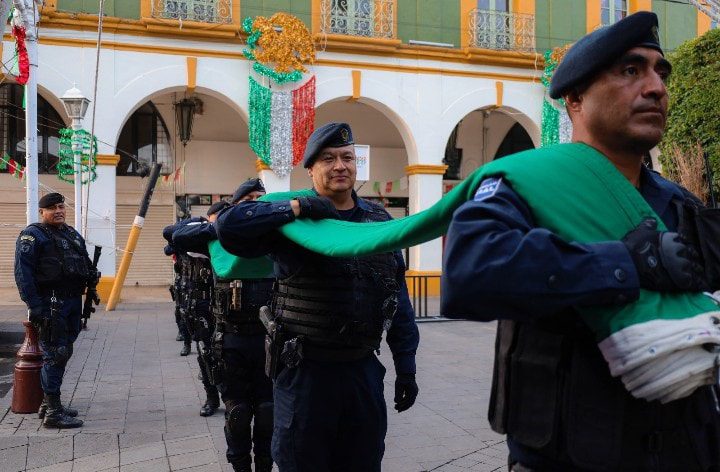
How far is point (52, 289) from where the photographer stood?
607 centimetres

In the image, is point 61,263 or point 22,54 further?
point 22,54

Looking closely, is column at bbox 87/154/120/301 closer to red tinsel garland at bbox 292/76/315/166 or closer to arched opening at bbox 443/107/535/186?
red tinsel garland at bbox 292/76/315/166

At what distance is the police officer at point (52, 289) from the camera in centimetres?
582

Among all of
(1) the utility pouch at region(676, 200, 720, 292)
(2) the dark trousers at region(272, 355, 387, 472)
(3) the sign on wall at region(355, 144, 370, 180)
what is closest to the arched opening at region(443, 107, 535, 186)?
(3) the sign on wall at region(355, 144, 370, 180)

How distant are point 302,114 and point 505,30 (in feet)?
20.4

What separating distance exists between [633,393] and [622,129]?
0.67 m

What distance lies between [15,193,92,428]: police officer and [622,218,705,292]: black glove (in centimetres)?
531

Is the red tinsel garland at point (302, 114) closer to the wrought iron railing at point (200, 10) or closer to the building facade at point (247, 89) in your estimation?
the building facade at point (247, 89)

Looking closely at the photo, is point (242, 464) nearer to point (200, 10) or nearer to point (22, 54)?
point (22, 54)

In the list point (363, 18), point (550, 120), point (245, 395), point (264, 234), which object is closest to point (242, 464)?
point (245, 395)

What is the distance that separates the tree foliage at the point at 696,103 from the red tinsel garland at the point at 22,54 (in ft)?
36.8

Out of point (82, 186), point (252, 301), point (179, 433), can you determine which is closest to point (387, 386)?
point (179, 433)

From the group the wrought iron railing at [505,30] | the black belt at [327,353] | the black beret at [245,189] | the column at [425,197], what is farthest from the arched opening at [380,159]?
the black belt at [327,353]

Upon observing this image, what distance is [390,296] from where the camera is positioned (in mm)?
3236
